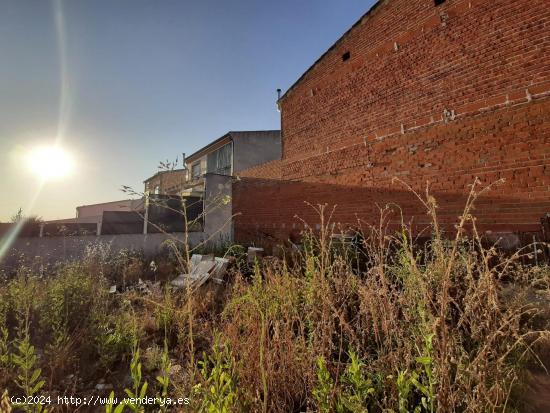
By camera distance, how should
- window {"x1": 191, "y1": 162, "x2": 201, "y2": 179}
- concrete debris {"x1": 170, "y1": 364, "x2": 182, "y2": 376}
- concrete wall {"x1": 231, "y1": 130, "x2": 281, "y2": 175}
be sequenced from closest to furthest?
concrete debris {"x1": 170, "y1": 364, "x2": 182, "y2": 376}, concrete wall {"x1": 231, "y1": 130, "x2": 281, "y2": 175}, window {"x1": 191, "y1": 162, "x2": 201, "y2": 179}

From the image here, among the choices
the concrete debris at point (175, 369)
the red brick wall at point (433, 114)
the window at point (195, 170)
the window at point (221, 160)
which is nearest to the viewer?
the concrete debris at point (175, 369)

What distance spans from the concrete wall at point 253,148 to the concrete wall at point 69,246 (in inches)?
308

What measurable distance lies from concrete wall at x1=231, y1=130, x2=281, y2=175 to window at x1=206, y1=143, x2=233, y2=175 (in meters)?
0.59

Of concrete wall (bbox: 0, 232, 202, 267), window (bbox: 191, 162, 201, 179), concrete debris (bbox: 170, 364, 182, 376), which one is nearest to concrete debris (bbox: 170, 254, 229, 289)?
concrete wall (bbox: 0, 232, 202, 267)

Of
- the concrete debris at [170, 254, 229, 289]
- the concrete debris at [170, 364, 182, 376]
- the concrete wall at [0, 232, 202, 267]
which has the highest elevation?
the concrete wall at [0, 232, 202, 267]

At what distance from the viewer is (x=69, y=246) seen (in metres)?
7.75

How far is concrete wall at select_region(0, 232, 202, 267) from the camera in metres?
7.13

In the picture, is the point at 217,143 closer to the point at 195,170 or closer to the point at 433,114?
the point at 195,170

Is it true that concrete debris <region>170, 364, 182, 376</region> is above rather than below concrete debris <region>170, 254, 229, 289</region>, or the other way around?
below

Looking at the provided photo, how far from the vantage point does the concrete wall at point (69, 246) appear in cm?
713

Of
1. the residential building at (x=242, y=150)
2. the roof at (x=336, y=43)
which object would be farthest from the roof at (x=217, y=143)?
the roof at (x=336, y=43)

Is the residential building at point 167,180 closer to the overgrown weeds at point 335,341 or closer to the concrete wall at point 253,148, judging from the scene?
the concrete wall at point 253,148

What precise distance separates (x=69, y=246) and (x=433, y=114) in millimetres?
10006

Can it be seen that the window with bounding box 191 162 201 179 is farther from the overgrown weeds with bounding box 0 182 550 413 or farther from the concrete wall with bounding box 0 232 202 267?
the overgrown weeds with bounding box 0 182 550 413
